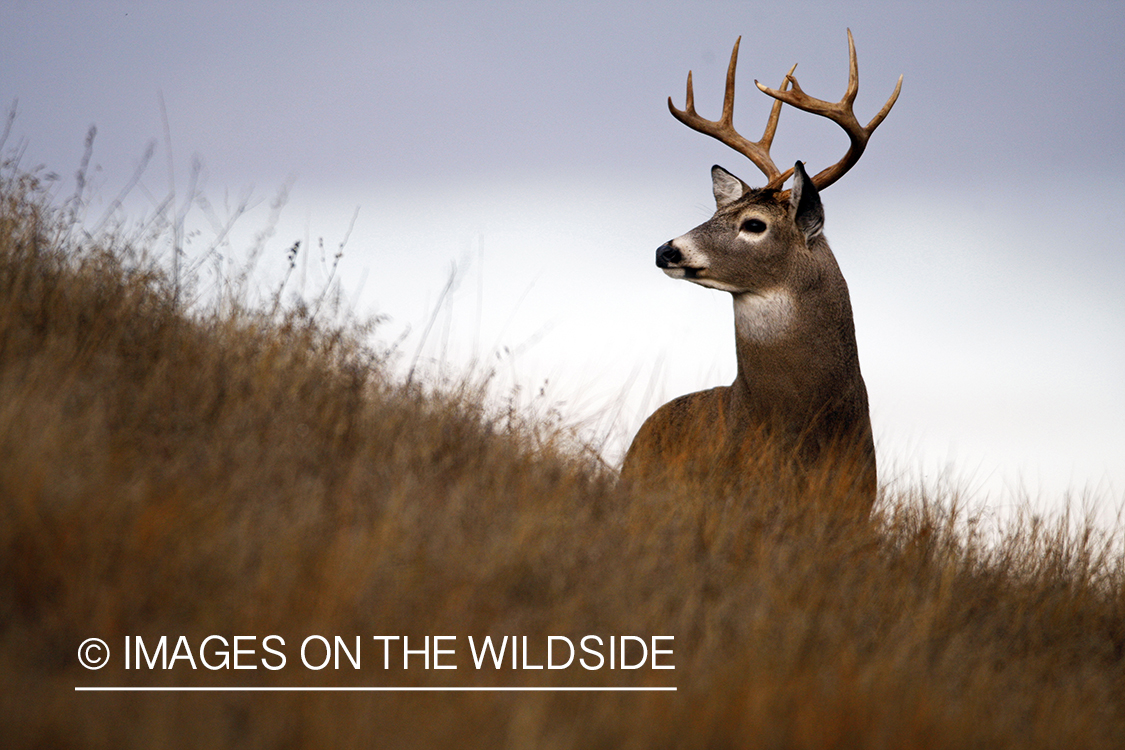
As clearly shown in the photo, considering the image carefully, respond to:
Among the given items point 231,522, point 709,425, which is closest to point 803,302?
point 709,425

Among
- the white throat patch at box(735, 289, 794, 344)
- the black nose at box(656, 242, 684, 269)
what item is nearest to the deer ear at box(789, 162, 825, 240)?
the white throat patch at box(735, 289, 794, 344)

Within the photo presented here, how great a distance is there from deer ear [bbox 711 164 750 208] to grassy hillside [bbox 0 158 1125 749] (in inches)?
111

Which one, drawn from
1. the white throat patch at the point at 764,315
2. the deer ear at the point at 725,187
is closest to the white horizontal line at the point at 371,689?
the white throat patch at the point at 764,315

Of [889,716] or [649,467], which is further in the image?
[649,467]

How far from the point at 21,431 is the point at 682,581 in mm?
2160

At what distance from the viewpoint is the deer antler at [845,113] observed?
6.34 metres

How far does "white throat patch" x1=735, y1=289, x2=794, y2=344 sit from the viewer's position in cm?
591

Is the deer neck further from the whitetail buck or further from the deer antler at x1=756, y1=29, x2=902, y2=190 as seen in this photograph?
the deer antler at x1=756, y1=29, x2=902, y2=190

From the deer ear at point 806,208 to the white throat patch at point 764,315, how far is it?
0.46 metres

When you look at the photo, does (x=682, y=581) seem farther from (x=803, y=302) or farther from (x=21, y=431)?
(x=803, y=302)

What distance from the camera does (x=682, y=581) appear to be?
3145 mm

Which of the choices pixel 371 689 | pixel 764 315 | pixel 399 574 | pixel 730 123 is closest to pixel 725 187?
pixel 730 123

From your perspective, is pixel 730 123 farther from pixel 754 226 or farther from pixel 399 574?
pixel 399 574

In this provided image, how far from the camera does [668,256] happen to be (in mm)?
5969
